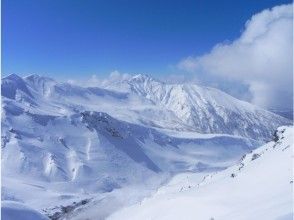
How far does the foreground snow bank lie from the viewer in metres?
32.0

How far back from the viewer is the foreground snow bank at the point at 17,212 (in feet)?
105

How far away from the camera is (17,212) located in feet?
107

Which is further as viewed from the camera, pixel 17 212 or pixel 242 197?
pixel 242 197

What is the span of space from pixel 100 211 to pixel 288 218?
11206cm

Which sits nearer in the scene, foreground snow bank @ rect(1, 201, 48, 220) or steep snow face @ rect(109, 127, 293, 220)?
foreground snow bank @ rect(1, 201, 48, 220)

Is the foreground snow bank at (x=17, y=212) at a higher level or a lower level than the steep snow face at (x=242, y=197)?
lower

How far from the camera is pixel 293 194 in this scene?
108ft

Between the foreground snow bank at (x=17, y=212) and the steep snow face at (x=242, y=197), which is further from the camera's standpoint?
the steep snow face at (x=242, y=197)

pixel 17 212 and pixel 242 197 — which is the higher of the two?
pixel 242 197

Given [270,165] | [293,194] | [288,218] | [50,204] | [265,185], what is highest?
[50,204]

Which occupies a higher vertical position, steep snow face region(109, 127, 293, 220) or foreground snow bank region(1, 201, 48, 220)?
steep snow face region(109, 127, 293, 220)

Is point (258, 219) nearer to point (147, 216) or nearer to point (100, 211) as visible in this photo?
point (147, 216)

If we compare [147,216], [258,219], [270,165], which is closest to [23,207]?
[258,219]

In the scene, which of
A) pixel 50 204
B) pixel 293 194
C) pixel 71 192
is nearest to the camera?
pixel 293 194
